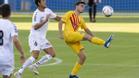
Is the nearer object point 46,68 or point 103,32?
point 46,68

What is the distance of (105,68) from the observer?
56.4 feet

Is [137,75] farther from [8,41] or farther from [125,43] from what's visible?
[125,43]

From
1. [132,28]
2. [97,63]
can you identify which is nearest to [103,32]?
[132,28]

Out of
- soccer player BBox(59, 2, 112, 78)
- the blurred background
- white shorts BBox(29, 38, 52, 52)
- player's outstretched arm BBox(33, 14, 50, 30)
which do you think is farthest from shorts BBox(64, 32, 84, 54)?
the blurred background

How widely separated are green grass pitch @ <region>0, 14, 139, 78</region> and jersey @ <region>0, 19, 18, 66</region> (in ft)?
14.7

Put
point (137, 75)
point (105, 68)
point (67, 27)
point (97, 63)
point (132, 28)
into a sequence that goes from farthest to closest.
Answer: point (132, 28) < point (97, 63) < point (105, 68) < point (137, 75) < point (67, 27)

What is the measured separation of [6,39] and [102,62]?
7759mm

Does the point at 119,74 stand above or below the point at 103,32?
above

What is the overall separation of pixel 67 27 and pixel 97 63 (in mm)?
4097

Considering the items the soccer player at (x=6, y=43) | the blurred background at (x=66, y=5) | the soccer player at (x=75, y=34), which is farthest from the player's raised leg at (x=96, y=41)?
the blurred background at (x=66, y=5)

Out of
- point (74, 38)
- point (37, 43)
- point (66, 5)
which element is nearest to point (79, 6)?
point (74, 38)

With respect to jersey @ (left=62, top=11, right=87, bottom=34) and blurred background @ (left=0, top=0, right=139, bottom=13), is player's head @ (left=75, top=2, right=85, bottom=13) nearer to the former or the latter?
jersey @ (left=62, top=11, right=87, bottom=34)

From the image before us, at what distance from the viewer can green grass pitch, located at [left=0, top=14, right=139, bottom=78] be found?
16.0m

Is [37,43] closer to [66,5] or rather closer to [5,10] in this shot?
[5,10]
